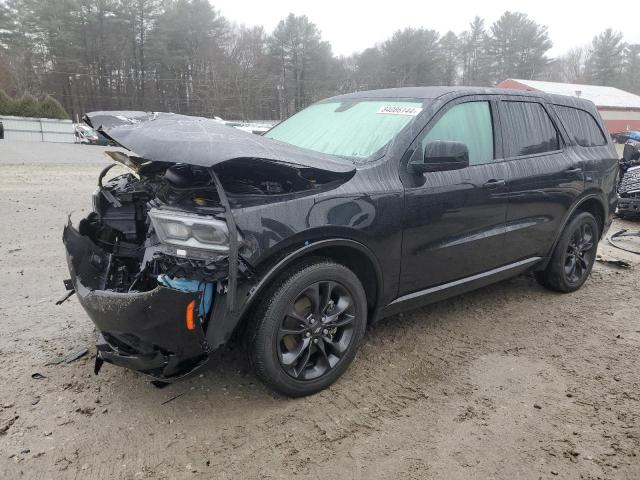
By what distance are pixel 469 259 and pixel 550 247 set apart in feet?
4.20

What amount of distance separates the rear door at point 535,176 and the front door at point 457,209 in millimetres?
165

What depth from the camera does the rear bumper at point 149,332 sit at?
7.59ft

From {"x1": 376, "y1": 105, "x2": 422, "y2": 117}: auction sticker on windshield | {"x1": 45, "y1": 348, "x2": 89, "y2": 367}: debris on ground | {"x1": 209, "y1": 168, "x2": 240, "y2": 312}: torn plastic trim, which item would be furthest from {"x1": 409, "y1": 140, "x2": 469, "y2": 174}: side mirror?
{"x1": 45, "y1": 348, "x2": 89, "y2": 367}: debris on ground

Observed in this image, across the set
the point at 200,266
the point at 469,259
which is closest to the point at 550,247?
the point at 469,259

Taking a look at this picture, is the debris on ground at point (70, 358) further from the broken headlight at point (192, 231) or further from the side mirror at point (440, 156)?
the side mirror at point (440, 156)

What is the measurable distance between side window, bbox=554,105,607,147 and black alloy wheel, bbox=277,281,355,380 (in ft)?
9.84

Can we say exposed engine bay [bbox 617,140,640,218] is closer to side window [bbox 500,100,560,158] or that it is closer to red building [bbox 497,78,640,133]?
side window [bbox 500,100,560,158]

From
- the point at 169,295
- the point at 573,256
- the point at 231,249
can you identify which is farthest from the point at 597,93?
the point at 169,295

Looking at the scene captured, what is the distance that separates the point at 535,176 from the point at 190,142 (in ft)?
9.47

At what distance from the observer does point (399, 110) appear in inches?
136

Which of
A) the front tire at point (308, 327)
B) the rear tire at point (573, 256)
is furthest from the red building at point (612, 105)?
the front tire at point (308, 327)

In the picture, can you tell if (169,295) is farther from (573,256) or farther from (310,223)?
(573,256)

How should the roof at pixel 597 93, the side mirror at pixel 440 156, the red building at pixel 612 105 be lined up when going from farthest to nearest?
the red building at pixel 612 105
the roof at pixel 597 93
the side mirror at pixel 440 156

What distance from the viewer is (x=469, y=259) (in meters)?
3.63
